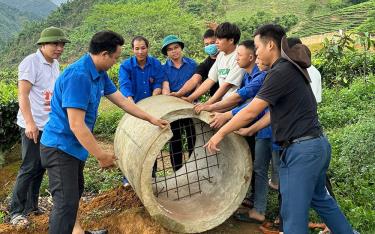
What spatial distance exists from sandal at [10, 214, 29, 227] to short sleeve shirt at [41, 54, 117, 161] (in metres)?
1.30

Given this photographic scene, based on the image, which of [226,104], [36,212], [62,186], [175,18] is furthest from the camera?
[175,18]

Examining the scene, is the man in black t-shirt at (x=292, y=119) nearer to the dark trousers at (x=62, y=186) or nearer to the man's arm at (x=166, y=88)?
the dark trousers at (x=62, y=186)

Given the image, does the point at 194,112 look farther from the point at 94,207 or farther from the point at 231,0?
the point at 231,0

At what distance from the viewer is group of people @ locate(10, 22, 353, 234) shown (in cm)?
313

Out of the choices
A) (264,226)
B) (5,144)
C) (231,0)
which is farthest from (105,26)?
(264,226)

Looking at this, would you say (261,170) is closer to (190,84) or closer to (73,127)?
(190,84)

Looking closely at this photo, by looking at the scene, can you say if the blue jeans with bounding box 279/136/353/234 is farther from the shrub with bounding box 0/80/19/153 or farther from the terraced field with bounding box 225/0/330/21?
the terraced field with bounding box 225/0/330/21

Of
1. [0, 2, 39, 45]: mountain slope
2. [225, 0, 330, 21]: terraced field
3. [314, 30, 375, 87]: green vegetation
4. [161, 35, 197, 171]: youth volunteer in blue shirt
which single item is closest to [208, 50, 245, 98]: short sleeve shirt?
[161, 35, 197, 171]: youth volunteer in blue shirt

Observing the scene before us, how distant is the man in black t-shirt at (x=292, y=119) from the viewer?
10.1 feet

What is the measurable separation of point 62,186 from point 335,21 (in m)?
41.9

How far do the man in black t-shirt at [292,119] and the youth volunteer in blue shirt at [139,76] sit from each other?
2179 millimetres

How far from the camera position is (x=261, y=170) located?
4.20 m

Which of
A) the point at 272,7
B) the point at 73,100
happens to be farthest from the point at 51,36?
the point at 272,7

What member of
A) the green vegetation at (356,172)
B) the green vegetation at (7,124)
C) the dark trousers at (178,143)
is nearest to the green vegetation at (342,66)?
the green vegetation at (356,172)
